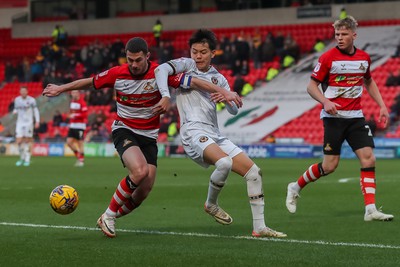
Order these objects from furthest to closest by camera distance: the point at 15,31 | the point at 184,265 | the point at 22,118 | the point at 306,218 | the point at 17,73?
the point at 15,31, the point at 17,73, the point at 22,118, the point at 306,218, the point at 184,265

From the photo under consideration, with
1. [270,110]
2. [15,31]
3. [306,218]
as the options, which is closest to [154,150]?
[306,218]

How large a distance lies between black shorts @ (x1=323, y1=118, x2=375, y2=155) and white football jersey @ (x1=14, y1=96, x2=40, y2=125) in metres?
17.5

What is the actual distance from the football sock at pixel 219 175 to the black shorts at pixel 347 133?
6.78 ft

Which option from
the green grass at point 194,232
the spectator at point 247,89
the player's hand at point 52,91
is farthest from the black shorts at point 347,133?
the spectator at point 247,89

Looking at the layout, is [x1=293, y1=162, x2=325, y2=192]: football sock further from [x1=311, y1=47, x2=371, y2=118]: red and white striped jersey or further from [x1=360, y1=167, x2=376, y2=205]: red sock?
[x1=311, y1=47, x2=371, y2=118]: red and white striped jersey

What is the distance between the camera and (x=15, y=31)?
5169 cm

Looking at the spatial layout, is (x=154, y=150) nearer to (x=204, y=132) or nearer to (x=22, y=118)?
(x=204, y=132)

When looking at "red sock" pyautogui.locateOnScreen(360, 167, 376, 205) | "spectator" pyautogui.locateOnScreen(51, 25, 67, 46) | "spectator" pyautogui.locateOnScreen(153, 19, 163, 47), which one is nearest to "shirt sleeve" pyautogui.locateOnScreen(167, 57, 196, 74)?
"red sock" pyautogui.locateOnScreen(360, 167, 376, 205)

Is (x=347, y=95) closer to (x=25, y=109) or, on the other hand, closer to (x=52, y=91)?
(x=52, y=91)

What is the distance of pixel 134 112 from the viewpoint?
9742 millimetres

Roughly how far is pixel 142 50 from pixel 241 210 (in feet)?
12.5

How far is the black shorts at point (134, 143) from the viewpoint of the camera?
31.7 ft

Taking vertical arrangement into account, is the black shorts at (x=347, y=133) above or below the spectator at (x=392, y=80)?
above

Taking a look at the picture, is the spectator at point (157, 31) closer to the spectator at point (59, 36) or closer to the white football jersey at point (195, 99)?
the spectator at point (59, 36)
